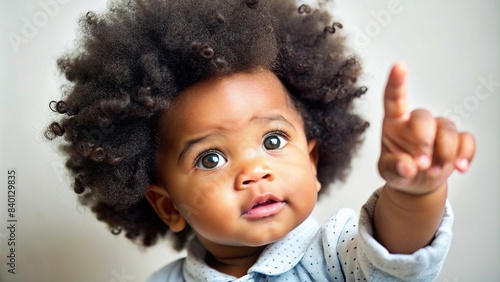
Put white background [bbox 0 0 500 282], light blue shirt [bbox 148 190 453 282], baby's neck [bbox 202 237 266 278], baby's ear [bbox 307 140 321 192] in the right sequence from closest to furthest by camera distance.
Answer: light blue shirt [bbox 148 190 453 282] < baby's neck [bbox 202 237 266 278] < baby's ear [bbox 307 140 321 192] < white background [bbox 0 0 500 282]

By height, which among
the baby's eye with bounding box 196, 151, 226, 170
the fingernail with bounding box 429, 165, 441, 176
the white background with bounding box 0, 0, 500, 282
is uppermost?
the fingernail with bounding box 429, 165, 441, 176

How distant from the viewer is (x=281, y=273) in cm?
106

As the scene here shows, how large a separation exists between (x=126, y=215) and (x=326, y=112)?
466 mm

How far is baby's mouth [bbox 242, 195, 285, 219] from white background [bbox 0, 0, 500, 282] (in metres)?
0.52

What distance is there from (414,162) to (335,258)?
318 millimetres

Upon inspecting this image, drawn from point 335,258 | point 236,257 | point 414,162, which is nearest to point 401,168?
point 414,162

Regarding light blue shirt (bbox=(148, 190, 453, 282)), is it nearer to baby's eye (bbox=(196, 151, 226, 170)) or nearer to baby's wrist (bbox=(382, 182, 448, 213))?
baby's wrist (bbox=(382, 182, 448, 213))

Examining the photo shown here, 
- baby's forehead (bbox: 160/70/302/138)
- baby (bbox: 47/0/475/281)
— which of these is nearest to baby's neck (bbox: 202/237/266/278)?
baby (bbox: 47/0/475/281)

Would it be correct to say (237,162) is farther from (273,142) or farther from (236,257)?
(236,257)

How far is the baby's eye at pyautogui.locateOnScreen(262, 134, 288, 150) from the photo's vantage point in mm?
1061

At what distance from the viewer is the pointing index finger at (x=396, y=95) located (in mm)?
746

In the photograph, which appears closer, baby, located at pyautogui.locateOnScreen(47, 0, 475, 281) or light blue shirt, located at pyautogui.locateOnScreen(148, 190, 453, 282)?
light blue shirt, located at pyautogui.locateOnScreen(148, 190, 453, 282)

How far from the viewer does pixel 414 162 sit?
75 centimetres

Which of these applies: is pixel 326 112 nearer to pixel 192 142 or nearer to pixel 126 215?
pixel 192 142
